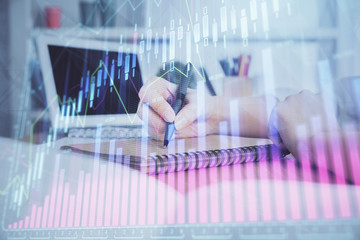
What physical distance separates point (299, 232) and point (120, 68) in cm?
43

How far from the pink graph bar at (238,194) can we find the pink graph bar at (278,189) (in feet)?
0.11

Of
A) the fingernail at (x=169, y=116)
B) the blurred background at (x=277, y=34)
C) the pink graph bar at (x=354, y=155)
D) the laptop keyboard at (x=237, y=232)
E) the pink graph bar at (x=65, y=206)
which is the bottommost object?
the laptop keyboard at (x=237, y=232)

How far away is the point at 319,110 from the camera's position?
1.02 ft

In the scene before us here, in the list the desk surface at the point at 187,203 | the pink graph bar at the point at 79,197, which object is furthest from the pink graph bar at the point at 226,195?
the pink graph bar at the point at 79,197

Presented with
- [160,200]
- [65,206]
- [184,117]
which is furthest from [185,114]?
[65,206]

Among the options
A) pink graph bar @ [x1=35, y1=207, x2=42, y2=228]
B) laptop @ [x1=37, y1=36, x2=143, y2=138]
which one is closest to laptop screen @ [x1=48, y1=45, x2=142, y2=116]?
laptop @ [x1=37, y1=36, x2=143, y2=138]

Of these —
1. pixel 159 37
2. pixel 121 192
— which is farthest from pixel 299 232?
pixel 159 37

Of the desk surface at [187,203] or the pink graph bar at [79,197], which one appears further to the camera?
the pink graph bar at [79,197]

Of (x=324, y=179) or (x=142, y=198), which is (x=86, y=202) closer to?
(x=142, y=198)

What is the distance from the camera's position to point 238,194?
28cm

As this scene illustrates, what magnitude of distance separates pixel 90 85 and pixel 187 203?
433mm

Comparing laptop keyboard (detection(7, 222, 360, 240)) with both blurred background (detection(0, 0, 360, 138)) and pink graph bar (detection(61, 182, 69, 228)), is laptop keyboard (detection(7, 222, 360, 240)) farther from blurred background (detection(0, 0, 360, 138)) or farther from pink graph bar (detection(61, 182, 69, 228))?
blurred background (detection(0, 0, 360, 138))

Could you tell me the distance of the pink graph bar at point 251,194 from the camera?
0.26 metres

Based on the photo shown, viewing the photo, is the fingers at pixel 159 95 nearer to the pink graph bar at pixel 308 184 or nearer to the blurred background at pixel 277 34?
the blurred background at pixel 277 34
